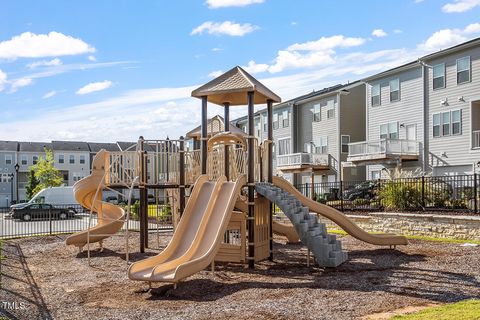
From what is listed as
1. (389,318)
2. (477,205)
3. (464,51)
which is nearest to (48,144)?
(464,51)

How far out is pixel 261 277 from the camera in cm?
1212

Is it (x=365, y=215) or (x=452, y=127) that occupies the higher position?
(x=452, y=127)

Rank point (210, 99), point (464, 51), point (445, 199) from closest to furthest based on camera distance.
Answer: point (210, 99), point (445, 199), point (464, 51)

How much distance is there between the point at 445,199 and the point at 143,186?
13.1 metres

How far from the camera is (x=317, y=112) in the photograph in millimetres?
44250

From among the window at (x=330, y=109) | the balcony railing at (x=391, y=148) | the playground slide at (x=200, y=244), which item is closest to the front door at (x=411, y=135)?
the balcony railing at (x=391, y=148)

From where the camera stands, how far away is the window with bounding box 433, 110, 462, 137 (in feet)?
101

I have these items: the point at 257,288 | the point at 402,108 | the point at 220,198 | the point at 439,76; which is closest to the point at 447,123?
the point at 439,76

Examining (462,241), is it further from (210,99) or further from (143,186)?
(143,186)

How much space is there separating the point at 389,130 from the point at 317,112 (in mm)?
9304

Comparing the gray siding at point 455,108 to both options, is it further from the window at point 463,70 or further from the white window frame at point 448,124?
the window at point 463,70

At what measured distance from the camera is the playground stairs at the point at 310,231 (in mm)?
12883

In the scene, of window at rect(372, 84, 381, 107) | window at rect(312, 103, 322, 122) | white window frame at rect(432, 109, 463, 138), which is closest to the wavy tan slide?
white window frame at rect(432, 109, 463, 138)

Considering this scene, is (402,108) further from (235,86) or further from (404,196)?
(235,86)
